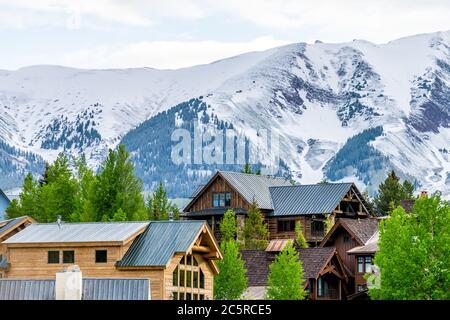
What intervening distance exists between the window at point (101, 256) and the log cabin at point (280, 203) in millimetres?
49647

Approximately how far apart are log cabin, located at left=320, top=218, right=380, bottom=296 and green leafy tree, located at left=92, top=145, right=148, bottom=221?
1589cm

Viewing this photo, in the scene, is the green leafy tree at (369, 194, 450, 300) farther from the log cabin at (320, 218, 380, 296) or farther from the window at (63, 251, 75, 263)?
the log cabin at (320, 218, 380, 296)

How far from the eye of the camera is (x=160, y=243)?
230 feet

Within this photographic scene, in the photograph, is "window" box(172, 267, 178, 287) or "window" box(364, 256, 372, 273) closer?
"window" box(172, 267, 178, 287)

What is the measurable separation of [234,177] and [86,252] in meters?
55.8

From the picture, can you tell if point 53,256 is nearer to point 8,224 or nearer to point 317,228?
point 8,224

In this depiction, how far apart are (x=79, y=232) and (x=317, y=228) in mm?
50023

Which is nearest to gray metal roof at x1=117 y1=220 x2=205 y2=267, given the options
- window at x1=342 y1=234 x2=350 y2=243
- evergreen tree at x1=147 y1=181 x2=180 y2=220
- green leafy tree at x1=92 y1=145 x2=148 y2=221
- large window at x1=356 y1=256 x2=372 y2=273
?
green leafy tree at x1=92 y1=145 x2=148 y2=221

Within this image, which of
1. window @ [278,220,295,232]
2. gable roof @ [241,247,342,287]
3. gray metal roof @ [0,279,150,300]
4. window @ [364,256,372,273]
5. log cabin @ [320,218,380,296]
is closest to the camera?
gray metal roof @ [0,279,150,300]

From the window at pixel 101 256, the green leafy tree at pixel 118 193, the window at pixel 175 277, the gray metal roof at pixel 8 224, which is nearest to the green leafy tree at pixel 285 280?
the window at pixel 175 277

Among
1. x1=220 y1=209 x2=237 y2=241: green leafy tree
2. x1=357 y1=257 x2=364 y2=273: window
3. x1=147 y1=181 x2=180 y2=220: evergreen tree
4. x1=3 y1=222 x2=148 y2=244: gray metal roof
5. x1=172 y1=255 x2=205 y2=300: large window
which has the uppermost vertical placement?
x1=147 y1=181 x2=180 y2=220: evergreen tree

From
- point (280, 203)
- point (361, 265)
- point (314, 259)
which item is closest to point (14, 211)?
point (280, 203)

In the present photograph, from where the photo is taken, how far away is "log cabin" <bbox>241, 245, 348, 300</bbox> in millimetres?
86312
